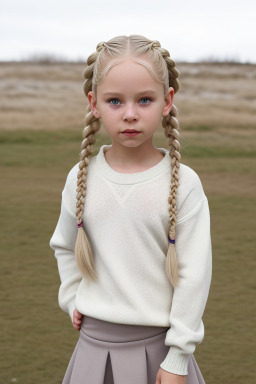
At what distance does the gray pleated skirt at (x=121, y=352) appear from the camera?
1812 mm

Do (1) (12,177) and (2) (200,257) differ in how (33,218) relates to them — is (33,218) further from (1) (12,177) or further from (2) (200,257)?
(2) (200,257)

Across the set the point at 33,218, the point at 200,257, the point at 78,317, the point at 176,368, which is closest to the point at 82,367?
the point at 78,317

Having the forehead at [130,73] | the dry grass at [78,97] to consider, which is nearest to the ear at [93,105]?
the forehead at [130,73]

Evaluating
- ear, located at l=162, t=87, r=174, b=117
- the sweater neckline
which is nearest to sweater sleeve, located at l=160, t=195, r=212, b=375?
the sweater neckline

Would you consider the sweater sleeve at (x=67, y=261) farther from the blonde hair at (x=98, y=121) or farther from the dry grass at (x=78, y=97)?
the dry grass at (x=78, y=97)

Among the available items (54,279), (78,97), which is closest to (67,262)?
(54,279)

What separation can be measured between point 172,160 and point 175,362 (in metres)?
0.46

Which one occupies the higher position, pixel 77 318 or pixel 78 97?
pixel 77 318

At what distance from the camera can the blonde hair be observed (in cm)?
174

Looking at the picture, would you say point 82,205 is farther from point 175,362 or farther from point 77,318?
point 175,362

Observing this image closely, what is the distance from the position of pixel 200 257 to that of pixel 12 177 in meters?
6.05

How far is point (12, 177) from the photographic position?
302 inches

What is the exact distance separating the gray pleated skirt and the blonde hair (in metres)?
0.13

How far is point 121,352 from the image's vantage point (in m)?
1.82
